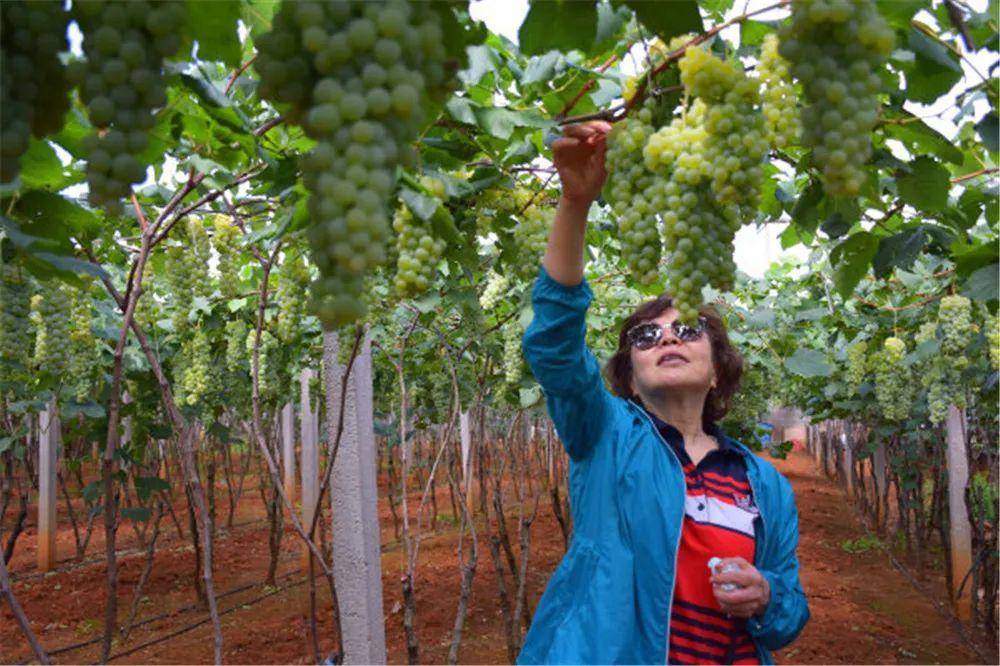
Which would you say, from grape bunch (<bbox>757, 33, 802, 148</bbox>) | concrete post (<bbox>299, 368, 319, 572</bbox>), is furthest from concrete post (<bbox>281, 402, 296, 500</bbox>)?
grape bunch (<bbox>757, 33, 802, 148</bbox>)

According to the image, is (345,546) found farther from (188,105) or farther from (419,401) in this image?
(419,401)

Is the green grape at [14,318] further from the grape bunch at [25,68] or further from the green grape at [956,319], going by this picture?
the green grape at [956,319]

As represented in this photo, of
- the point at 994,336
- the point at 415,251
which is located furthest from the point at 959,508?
the point at 415,251

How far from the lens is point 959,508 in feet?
22.9

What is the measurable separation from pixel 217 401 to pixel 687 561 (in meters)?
5.80

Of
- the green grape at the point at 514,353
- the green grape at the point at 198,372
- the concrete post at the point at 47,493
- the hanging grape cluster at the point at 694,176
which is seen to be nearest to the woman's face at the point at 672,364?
the hanging grape cluster at the point at 694,176

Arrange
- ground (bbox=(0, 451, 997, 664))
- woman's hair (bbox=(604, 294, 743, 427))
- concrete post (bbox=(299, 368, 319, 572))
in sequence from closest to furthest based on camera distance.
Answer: woman's hair (bbox=(604, 294, 743, 427)) < ground (bbox=(0, 451, 997, 664)) < concrete post (bbox=(299, 368, 319, 572))

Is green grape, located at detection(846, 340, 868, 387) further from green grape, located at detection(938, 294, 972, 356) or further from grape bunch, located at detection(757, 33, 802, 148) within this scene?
grape bunch, located at detection(757, 33, 802, 148)

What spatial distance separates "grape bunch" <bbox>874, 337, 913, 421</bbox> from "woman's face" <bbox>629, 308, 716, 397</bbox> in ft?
9.36

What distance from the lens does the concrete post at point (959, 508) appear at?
6715 millimetres

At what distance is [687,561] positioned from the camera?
2137mm

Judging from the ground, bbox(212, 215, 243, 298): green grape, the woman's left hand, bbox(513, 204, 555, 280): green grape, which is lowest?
the ground

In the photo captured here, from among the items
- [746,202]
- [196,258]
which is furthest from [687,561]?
[196,258]

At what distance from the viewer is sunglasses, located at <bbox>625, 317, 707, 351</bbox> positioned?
238 centimetres
